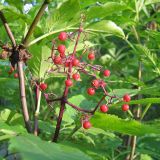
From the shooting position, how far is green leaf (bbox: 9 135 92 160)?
1011mm

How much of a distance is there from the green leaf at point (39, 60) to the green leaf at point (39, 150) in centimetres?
73

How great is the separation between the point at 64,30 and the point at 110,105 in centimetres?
39

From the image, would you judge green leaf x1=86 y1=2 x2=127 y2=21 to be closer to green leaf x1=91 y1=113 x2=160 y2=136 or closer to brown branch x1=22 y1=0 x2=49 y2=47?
brown branch x1=22 y1=0 x2=49 y2=47

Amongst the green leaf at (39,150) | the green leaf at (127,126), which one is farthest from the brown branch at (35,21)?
the green leaf at (39,150)

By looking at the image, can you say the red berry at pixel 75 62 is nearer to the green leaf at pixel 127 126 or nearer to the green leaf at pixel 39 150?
the green leaf at pixel 127 126

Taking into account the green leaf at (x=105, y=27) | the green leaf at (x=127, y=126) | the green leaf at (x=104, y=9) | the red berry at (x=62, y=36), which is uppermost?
the green leaf at (x=104, y=9)

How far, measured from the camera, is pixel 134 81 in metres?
2.57

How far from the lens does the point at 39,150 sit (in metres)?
1.07

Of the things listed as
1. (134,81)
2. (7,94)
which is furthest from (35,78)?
(7,94)

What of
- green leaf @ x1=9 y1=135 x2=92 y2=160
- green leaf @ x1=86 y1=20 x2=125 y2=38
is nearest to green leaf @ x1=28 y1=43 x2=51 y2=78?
green leaf @ x1=86 y1=20 x2=125 y2=38

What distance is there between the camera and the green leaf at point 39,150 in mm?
1011

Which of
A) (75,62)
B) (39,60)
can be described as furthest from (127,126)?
(39,60)

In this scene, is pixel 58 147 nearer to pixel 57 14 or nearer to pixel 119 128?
pixel 119 128

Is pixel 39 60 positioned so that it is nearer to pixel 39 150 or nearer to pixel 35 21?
pixel 35 21
